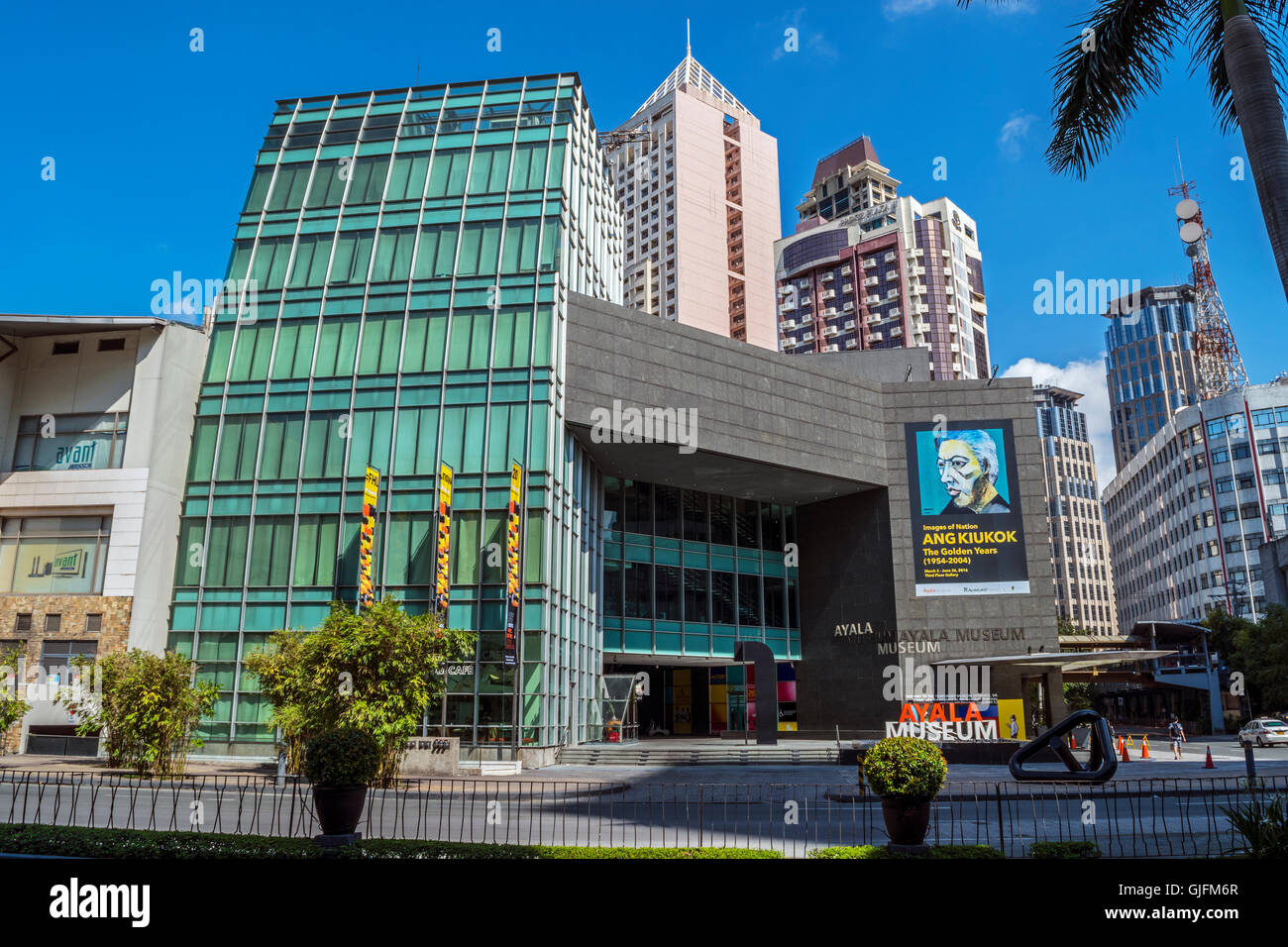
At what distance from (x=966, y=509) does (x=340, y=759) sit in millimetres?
42100

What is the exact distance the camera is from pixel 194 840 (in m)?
11.0

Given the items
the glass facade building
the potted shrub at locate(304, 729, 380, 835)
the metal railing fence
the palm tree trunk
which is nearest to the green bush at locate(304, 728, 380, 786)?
the potted shrub at locate(304, 729, 380, 835)

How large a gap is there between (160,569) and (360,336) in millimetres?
12633

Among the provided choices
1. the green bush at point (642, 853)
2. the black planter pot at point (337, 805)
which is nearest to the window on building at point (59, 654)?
the black planter pot at point (337, 805)

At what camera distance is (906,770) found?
1328cm

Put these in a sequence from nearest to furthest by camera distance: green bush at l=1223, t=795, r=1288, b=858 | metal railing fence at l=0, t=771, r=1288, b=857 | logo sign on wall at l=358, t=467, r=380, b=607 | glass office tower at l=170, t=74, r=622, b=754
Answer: green bush at l=1223, t=795, r=1288, b=858 < metal railing fence at l=0, t=771, r=1288, b=857 < logo sign on wall at l=358, t=467, r=380, b=607 < glass office tower at l=170, t=74, r=622, b=754

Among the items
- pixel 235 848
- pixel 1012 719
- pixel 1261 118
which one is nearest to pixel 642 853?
pixel 235 848

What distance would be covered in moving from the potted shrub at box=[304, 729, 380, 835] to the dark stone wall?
38.2 meters

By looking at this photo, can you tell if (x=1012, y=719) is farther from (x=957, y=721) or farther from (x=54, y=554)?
(x=54, y=554)

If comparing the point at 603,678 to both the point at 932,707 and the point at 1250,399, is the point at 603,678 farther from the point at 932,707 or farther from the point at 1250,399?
the point at 1250,399

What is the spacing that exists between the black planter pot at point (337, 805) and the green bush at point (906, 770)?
737 cm

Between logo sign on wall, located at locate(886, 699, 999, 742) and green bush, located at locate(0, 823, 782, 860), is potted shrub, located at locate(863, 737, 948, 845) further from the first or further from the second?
logo sign on wall, located at locate(886, 699, 999, 742)

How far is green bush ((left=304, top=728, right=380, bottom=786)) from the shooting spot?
13344mm

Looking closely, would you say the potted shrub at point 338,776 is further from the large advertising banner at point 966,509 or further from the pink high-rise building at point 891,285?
the pink high-rise building at point 891,285
